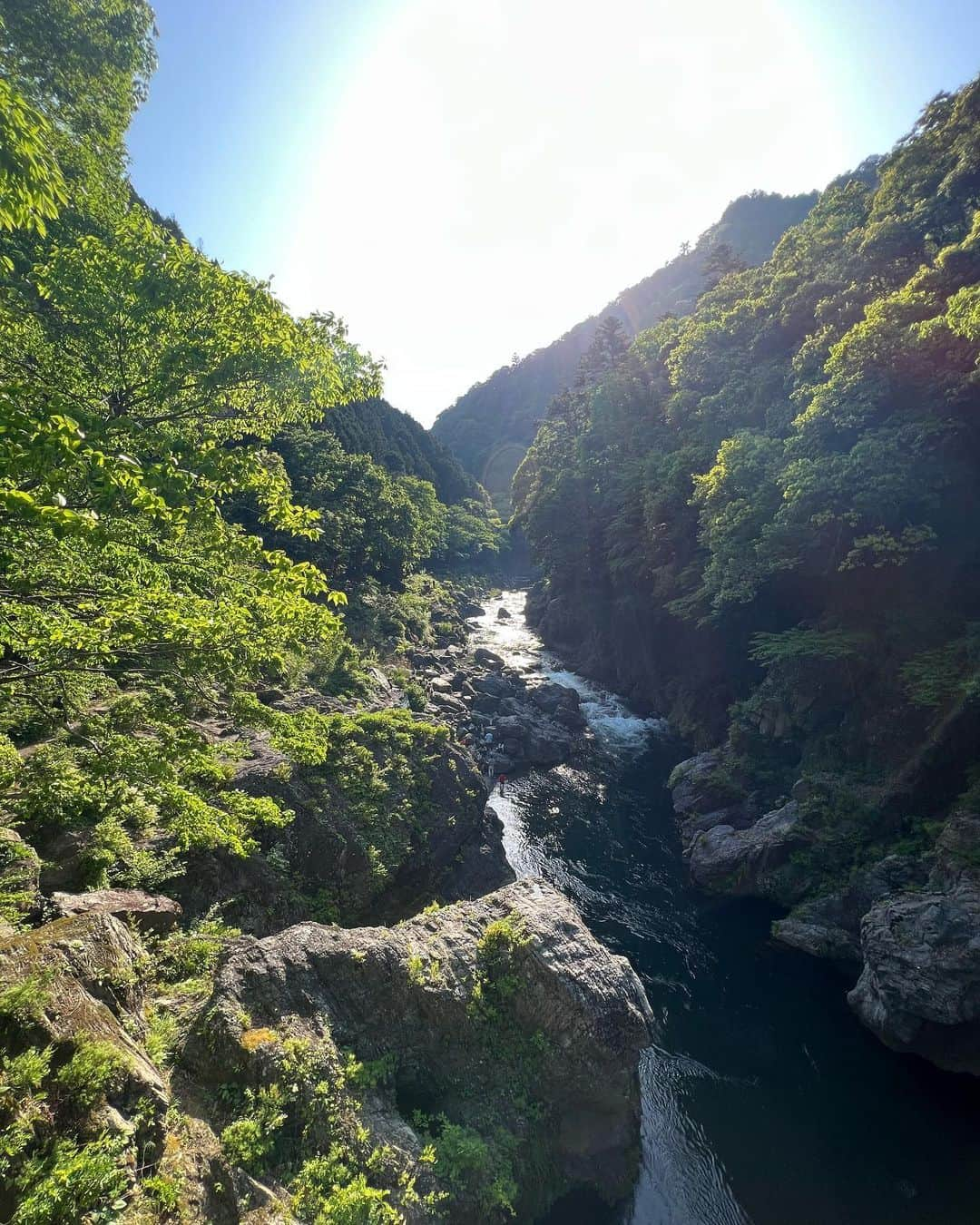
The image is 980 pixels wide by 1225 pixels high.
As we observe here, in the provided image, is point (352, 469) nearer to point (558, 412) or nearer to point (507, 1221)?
point (558, 412)

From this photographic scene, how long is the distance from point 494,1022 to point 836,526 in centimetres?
2010

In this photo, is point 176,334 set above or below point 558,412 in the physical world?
below

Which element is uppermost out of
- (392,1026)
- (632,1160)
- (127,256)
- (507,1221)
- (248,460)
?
(127,256)

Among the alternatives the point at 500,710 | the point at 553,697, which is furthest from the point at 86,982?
the point at 553,697

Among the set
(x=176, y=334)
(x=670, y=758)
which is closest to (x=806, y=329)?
(x=670, y=758)

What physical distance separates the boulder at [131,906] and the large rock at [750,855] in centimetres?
1670

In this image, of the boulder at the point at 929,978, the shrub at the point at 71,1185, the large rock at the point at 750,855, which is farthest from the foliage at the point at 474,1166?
the large rock at the point at 750,855

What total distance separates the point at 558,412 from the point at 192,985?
58.2 meters

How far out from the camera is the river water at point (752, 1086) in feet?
33.6

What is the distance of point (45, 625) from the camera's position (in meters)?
5.47

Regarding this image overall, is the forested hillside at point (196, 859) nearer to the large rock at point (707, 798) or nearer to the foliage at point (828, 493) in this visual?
the large rock at point (707, 798)

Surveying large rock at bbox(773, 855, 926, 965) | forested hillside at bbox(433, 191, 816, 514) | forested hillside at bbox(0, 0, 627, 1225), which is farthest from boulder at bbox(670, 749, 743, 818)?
forested hillside at bbox(433, 191, 816, 514)

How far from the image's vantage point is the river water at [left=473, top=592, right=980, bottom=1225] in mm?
10227

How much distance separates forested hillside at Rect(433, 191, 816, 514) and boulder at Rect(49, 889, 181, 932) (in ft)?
355
